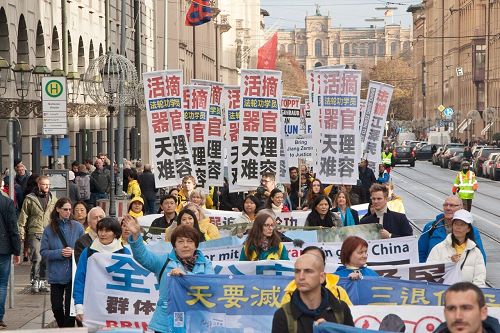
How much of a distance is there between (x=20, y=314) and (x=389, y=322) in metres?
8.87

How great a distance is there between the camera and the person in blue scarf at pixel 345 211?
17.1 m

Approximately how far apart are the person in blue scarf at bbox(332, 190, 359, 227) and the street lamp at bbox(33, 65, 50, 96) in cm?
1355

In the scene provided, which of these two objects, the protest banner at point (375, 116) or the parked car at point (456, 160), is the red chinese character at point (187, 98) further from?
the parked car at point (456, 160)

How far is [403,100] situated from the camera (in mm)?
198375

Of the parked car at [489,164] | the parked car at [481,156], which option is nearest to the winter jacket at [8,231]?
the parked car at [489,164]

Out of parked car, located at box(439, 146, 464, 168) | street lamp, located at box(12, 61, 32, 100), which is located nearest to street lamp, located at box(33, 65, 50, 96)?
street lamp, located at box(12, 61, 32, 100)

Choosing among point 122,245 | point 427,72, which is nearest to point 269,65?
point 122,245

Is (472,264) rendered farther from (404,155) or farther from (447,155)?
(404,155)

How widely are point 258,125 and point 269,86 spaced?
702 mm

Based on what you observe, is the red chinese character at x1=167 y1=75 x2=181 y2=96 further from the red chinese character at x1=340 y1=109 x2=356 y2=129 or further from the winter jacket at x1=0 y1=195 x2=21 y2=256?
the winter jacket at x1=0 y1=195 x2=21 y2=256

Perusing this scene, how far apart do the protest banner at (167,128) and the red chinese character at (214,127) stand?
8.08 ft

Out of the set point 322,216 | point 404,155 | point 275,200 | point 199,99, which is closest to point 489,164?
point 404,155

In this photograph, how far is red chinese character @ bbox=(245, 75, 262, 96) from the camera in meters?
24.1

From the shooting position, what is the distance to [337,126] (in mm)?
22234
